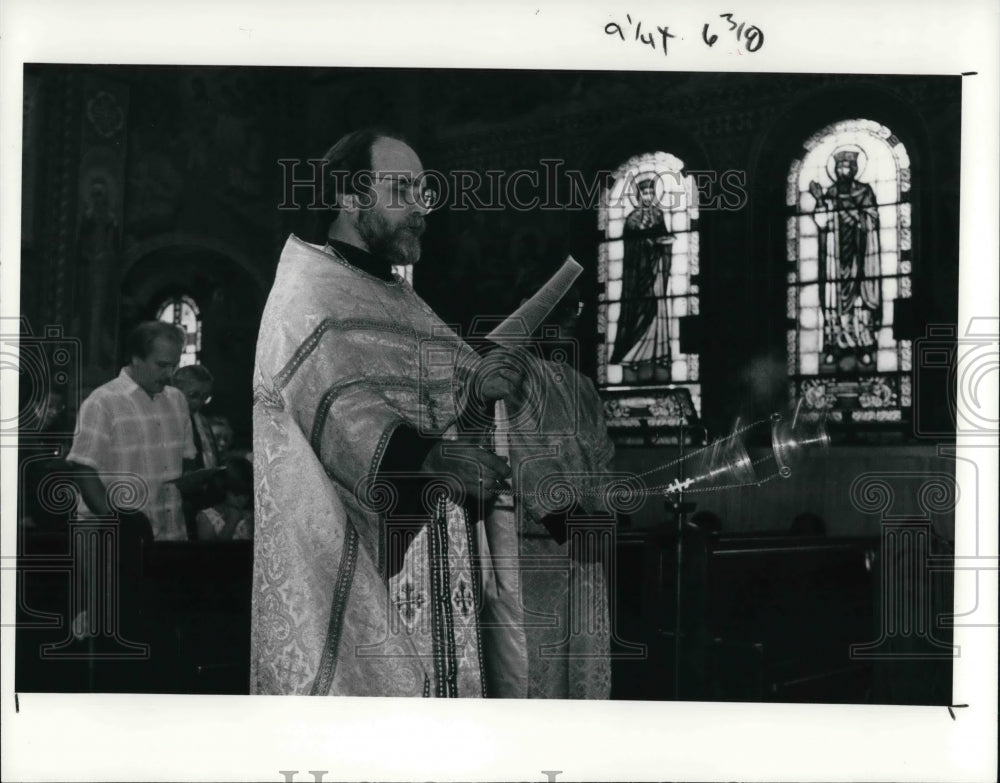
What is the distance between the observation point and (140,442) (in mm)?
3982

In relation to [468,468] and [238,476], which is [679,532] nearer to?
[468,468]

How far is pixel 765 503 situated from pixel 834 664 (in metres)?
0.63

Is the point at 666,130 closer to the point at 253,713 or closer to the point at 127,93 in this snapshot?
→ the point at 127,93

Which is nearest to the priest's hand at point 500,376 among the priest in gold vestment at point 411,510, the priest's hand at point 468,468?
the priest in gold vestment at point 411,510

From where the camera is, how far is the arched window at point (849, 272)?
12.7 ft

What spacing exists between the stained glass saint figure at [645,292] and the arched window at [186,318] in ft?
5.10

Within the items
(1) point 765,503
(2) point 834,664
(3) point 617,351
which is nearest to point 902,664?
(2) point 834,664

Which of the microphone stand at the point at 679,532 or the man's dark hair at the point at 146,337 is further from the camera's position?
the man's dark hair at the point at 146,337

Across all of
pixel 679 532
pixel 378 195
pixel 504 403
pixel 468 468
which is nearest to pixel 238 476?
pixel 468 468

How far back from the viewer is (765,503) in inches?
153

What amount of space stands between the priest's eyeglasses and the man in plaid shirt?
97 cm

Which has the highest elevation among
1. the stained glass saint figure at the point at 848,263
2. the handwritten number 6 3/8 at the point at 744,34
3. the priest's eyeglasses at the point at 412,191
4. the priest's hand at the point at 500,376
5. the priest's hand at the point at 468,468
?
the handwritten number 6 3/8 at the point at 744,34

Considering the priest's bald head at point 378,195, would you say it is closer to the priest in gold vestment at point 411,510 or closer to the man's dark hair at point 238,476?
the priest in gold vestment at point 411,510

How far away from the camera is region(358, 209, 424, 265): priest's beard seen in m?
3.98
